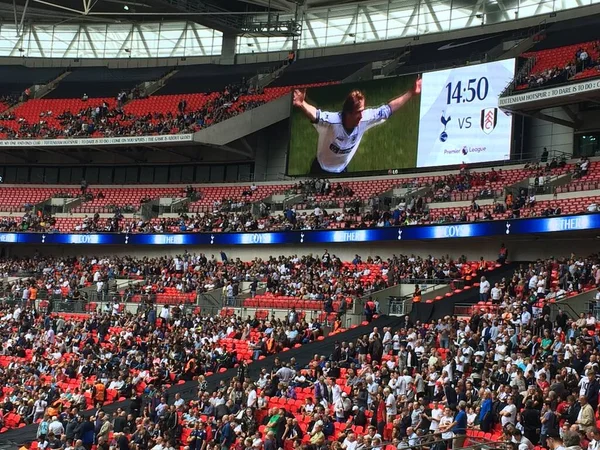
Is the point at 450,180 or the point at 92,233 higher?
the point at 450,180

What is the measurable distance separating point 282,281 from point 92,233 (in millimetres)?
12372

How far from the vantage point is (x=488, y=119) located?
33.9 meters

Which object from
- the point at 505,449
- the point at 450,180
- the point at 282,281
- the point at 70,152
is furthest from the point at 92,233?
the point at 505,449

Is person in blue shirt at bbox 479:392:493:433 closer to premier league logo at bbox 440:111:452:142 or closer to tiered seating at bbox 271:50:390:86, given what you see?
premier league logo at bbox 440:111:452:142

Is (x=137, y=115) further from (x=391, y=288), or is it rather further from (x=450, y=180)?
(x=391, y=288)

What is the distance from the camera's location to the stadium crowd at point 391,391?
15695mm

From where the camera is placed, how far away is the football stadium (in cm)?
1880

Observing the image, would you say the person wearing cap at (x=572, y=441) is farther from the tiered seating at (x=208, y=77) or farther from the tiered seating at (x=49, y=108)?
the tiered seating at (x=49, y=108)

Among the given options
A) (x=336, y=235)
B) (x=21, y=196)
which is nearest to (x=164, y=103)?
(x=21, y=196)

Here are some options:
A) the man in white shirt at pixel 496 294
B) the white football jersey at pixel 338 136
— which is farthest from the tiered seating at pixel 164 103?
the man in white shirt at pixel 496 294

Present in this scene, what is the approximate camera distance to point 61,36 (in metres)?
54.0

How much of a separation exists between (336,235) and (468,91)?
7.30m

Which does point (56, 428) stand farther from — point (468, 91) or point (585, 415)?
point (468, 91)

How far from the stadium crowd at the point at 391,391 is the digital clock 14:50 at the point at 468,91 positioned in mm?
9683
